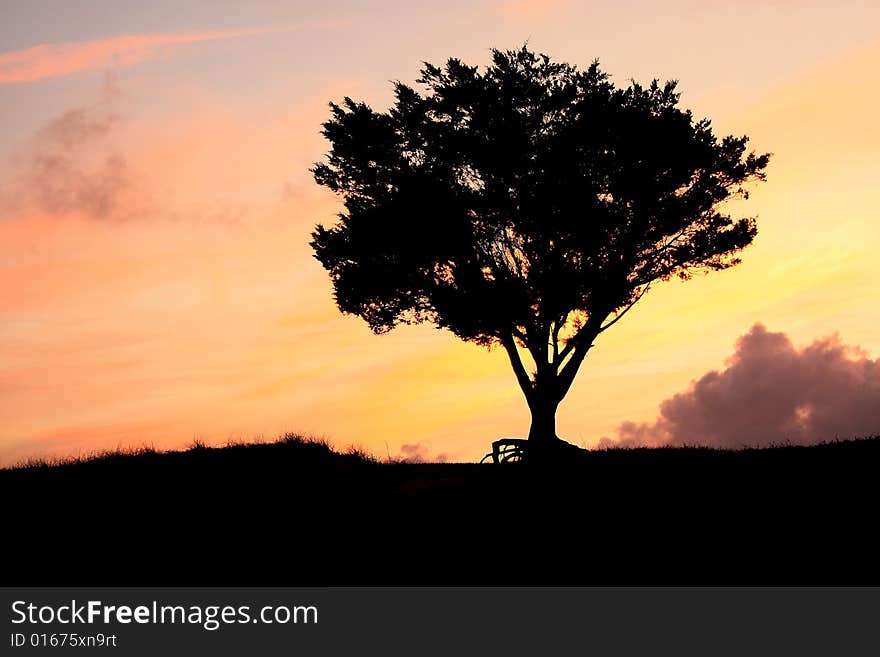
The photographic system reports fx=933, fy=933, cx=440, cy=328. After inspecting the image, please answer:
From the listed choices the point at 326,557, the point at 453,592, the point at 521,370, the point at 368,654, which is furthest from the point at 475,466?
the point at 368,654

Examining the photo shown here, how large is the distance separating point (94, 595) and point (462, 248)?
23883mm

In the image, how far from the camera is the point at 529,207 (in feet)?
127

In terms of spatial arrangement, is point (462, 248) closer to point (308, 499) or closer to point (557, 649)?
point (308, 499)

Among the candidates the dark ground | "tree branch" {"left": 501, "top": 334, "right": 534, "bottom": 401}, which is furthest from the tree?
the dark ground

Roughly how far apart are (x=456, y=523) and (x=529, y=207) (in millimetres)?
17950

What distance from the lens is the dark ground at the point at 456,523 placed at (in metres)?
20.2

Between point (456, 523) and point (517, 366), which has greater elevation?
point (517, 366)

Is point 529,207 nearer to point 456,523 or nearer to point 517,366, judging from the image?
point 517,366

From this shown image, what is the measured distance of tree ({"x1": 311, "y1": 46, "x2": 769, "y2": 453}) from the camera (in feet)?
128

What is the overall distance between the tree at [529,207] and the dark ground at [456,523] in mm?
10051

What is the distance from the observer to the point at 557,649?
16.1 meters

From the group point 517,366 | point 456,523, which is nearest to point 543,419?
point 517,366

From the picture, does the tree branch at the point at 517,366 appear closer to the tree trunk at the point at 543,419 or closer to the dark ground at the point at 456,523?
the tree trunk at the point at 543,419

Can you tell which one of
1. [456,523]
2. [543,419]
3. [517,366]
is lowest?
[456,523]
